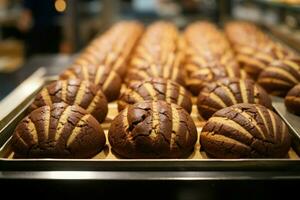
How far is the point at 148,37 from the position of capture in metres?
3.56

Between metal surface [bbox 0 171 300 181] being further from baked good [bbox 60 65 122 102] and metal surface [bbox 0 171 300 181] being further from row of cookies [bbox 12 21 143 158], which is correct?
baked good [bbox 60 65 122 102]

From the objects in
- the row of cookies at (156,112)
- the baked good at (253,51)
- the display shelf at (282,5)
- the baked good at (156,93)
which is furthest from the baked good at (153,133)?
the display shelf at (282,5)

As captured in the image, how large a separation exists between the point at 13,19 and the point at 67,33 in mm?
3663

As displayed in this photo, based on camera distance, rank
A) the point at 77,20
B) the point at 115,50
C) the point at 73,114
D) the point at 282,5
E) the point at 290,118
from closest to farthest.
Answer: the point at 73,114
the point at 290,118
the point at 115,50
the point at 282,5
the point at 77,20

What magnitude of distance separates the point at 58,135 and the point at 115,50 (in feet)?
5.10

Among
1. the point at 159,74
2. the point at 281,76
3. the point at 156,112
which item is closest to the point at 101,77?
the point at 159,74

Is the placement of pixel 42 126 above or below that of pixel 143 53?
above

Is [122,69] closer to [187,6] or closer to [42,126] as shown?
[42,126]

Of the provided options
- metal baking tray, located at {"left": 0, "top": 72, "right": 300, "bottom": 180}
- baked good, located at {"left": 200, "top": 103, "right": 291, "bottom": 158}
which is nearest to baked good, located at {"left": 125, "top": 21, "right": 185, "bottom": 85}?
baked good, located at {"left": 200, "top": 103, "right": 291, "bottom": 158}

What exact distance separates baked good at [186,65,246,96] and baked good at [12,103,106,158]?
0.81 m

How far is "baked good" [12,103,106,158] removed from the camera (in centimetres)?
154

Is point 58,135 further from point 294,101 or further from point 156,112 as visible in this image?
point 294,101

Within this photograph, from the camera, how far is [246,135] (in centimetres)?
154
